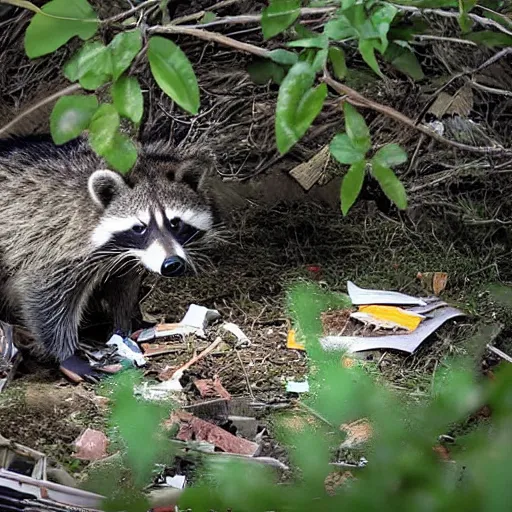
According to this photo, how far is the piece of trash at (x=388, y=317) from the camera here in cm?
289

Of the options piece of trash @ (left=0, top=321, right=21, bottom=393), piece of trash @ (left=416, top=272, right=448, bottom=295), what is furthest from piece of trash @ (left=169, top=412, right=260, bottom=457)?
piece of trash @ (left=416, top=272, right=448, bottom=295)

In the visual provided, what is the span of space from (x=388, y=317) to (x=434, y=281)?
332 mm

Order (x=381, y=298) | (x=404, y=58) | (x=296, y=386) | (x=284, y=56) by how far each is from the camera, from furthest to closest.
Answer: (x=381, y=298), (x=296, y=386), (x=404, y=58), (x=284, y=56)

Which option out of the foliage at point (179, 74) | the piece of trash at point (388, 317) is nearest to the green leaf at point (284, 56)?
the foliage at point (179, 74)

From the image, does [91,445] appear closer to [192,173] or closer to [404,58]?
[192,173]

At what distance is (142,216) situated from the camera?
281 centimetres

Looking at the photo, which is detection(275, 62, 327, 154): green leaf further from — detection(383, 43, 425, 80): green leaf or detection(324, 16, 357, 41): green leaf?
detection(383, 43, 425, 80): green leaf

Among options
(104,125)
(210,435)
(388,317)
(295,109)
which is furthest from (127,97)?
(388,317)

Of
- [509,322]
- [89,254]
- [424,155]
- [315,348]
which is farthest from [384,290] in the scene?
[315,348]

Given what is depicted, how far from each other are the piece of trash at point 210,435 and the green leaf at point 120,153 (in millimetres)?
629

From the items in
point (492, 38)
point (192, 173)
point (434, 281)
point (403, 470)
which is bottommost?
point (434, 281)

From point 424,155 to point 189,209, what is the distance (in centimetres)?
114

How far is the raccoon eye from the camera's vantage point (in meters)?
2.81

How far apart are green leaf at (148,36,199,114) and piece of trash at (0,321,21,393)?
1.24 meters
